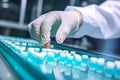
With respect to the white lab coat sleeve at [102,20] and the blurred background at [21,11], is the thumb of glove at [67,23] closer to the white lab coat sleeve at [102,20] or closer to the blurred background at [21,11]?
the white lab coat sleeve at [102,20]

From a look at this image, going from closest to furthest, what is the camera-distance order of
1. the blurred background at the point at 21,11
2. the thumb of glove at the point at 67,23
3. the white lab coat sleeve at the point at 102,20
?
the thumb of glove at the point at 67,23
the white lab coat sleeve at the point at 102,20
the blurred background at the point at 21,11

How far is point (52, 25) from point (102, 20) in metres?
0.34

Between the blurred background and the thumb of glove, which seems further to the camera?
the blurred background

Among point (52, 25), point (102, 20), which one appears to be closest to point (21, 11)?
point (102, 20)

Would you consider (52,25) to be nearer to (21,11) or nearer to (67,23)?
(67,23)

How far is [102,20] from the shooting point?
Result: 1.12 meters

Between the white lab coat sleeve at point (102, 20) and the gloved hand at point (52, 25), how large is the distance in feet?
0.23

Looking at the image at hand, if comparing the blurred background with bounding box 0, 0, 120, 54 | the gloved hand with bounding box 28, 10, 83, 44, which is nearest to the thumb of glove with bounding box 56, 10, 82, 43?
the gloved hand with bounding box 28, 10, 83, 44

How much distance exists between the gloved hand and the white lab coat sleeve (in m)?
0.07

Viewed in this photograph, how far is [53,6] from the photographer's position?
3.24 metres

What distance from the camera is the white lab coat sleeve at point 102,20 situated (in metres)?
1.09

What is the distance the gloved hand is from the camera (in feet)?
2.59

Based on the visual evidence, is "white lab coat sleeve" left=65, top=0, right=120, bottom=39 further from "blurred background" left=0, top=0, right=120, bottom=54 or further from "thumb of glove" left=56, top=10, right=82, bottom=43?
"blurred background" left=0, top=0, right=120, bottom=54

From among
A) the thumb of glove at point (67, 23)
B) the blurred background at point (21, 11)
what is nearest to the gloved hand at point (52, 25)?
the thumb of glove at point (67, 23)
